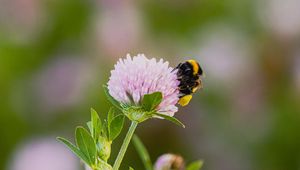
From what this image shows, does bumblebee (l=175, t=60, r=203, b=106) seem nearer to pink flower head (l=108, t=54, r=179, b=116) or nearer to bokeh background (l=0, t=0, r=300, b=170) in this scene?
pink flower head (l=108, t=54, r=179, b=116)

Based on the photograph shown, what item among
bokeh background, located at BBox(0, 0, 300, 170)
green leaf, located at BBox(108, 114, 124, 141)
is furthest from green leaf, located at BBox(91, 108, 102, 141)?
bokeh background, located at BBox(0, 0, 300, 170)

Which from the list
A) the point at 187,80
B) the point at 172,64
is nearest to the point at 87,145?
the point at 187,80

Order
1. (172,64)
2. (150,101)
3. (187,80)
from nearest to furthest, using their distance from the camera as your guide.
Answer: (150,101) → (187,80) → (172,64)

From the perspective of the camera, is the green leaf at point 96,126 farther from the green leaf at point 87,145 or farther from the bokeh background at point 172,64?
the bokeh background at point 172,64

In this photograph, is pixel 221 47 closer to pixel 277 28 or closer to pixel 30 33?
pixel 277 28

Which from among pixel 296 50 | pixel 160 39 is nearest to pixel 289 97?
pixel 296 50

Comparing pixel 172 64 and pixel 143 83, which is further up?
pixel 172 64

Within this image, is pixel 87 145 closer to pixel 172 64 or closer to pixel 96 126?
pixel 96 126
